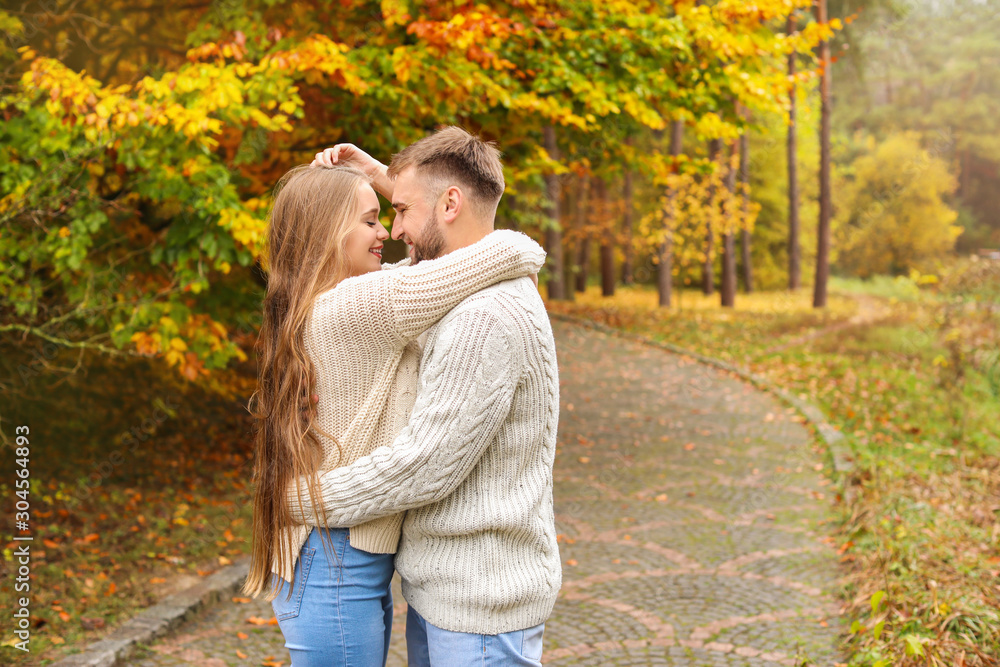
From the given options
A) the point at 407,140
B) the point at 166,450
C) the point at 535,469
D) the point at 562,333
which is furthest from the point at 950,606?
the point at 562,333

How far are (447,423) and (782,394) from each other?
10.6 meters

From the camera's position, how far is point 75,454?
7254mm

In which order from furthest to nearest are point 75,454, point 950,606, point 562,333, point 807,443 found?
point 562,333 < point 807,443 < point 75,454 < point 950,606

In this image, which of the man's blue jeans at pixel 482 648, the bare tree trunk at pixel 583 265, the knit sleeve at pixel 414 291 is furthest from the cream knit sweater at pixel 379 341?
the bare tree trunk at pixel 583 265

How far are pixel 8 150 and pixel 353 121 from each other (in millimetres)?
2270

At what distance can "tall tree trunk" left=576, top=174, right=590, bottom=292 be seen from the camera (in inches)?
A: 991

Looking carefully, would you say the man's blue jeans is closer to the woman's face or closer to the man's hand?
the woman's face

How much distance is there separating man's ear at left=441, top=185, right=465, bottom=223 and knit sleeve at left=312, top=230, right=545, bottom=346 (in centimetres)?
10

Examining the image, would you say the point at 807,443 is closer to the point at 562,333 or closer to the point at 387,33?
the point at 387,33

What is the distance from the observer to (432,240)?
1.91 meters

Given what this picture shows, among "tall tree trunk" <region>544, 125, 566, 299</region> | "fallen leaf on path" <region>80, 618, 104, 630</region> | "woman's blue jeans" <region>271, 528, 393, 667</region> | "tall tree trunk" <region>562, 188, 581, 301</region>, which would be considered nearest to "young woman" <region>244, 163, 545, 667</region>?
"woman's blue jeans" <region>271, 528, 393, 667</region>

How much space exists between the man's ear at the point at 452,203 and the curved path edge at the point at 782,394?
622 cm

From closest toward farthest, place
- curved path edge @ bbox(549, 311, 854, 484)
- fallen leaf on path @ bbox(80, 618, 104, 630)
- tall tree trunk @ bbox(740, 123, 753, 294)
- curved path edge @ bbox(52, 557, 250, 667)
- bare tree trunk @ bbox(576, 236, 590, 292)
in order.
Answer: curved path edge @ bbox(52, 557, 250, 667) → fallen leaf on path @ bbox(80, 618, 104, 630) → curved path edge @ bbox(549, 311, 854, 484) → tall tree trunk @ bbox(740, 123, 753, 294) → bare tree trunk @ bbox(576, 236, 590, 292)

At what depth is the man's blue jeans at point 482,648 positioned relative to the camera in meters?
1.86
